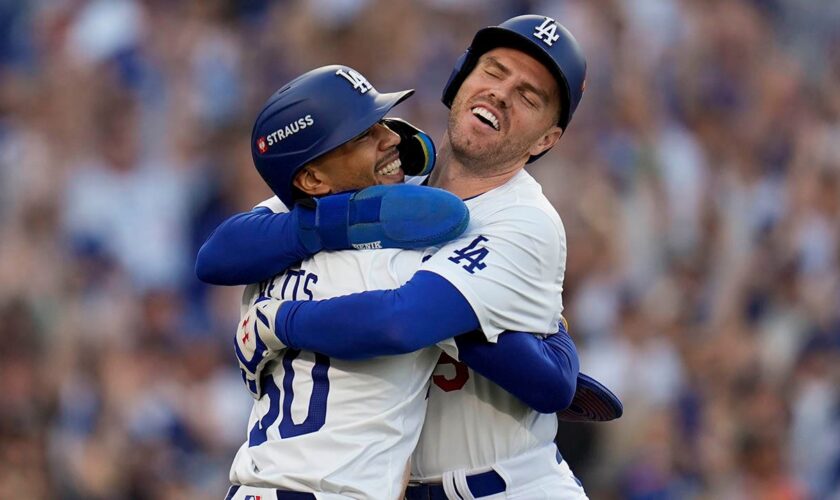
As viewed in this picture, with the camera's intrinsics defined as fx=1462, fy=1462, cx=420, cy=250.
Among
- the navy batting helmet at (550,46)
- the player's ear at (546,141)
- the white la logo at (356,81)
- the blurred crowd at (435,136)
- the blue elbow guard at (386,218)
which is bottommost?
the blurred crowd at (435,136)

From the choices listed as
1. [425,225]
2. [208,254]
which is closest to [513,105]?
[425,225]

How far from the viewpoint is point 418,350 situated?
11.5ft

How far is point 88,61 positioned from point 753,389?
13.9 feet

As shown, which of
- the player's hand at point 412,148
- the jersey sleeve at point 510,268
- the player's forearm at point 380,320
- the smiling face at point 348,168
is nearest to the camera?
the player's forearm at point 380,320

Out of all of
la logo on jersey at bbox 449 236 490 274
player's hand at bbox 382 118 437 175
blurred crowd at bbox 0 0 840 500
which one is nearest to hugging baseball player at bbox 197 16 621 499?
la logo on jersey at bbox 449 236 490 274

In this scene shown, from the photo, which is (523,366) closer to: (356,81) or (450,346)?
(450,346)

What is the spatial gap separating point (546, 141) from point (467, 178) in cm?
25

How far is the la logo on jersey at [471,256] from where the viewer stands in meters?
3.50

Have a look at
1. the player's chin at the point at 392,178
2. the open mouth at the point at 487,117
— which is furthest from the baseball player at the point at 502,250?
the player's chin at the point at 392,178

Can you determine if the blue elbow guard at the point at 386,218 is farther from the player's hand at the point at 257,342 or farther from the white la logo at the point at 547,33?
the white la logo at the point at 547,33

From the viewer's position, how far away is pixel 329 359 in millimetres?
3525

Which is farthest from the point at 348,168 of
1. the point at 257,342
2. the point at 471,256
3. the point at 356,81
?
the point at 257,342

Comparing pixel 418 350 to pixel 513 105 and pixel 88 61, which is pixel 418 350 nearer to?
pixel 513 105

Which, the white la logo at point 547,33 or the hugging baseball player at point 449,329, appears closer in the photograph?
the hugging baseball player at point 449,329
